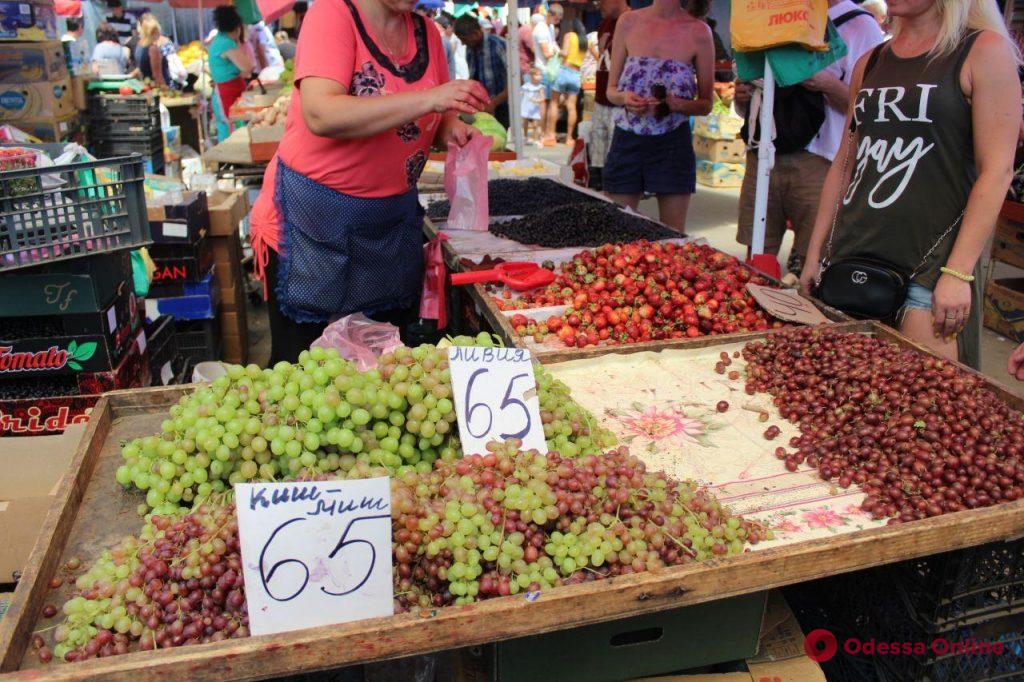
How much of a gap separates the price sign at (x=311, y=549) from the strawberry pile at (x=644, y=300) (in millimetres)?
1409

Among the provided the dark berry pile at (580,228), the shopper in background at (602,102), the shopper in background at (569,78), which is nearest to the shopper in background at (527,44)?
the shopper in background at (569,78)

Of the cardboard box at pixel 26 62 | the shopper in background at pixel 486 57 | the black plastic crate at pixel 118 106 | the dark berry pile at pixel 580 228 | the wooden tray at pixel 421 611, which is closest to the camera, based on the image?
the wooden tray at pixel 421 611

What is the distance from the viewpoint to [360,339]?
7.79ft

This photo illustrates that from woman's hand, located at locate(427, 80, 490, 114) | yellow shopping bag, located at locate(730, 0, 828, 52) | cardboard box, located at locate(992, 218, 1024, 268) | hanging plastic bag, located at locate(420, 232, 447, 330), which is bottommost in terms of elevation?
cardboard box, located at locate(992, 218, 1024, 268)

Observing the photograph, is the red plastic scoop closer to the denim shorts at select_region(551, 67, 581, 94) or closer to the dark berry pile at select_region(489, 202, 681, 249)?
the dark berry pile at select_region(489, 202, 681, 249)

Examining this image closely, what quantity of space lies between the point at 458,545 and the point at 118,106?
23.3 ft

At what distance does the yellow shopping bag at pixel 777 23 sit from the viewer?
118 inches

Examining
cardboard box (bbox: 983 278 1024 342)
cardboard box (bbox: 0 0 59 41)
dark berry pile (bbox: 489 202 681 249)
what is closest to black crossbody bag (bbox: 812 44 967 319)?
dark berry pile (bbox: 489 202 681 249)

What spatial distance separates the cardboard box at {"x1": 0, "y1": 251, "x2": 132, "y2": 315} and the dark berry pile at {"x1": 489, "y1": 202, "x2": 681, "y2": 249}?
71.3 inches

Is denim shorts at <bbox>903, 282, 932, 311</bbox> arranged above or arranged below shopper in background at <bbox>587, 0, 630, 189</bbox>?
below

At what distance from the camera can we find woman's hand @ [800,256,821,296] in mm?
2975

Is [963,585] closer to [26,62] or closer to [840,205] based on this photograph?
[840,205]

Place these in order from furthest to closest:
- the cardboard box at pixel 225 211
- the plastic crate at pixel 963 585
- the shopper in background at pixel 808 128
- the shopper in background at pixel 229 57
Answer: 1. the shopper in background at pixel 229 57
2. the cardboard box at pixel 225 211
3. the shopper in background at pixel 808 128
4. the plastic crate at pixel 963 585

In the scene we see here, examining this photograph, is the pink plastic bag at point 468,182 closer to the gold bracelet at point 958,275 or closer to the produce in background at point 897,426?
the produce in background at point 897,426
